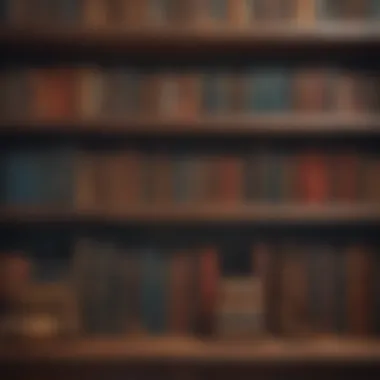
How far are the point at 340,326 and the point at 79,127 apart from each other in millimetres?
834

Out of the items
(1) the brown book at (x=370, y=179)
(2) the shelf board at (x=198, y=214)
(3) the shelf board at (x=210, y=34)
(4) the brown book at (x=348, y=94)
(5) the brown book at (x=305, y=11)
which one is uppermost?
(5) the brown book at (x=305, y=11)

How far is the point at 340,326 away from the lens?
1.98 metres

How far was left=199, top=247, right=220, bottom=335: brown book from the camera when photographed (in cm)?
197

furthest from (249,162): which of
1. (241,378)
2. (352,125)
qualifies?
(241,378)

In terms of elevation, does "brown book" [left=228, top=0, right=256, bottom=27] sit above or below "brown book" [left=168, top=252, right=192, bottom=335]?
above

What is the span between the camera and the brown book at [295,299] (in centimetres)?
197

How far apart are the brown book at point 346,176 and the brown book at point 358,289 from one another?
0.14m

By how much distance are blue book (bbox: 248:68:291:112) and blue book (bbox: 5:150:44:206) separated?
560 millimetres

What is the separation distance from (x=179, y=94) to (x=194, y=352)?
0.65 m

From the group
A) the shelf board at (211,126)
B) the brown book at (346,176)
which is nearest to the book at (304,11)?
the shelf board at (211,126)

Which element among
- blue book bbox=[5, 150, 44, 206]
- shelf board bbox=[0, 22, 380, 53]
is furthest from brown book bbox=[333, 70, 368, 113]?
blue book bbox=[5, 150, 44, 206]

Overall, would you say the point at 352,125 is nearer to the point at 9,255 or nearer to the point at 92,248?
the point at 92,248

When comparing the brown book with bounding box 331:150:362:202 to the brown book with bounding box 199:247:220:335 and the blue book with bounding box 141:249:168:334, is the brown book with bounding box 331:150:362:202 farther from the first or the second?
the blue book with bounding box 141:249:168:334

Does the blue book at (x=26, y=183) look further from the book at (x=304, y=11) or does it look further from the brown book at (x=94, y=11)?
the book at (x=304, y=11)
